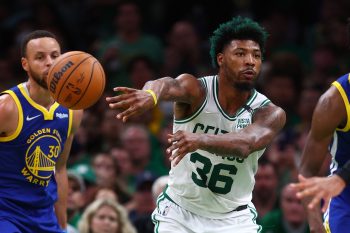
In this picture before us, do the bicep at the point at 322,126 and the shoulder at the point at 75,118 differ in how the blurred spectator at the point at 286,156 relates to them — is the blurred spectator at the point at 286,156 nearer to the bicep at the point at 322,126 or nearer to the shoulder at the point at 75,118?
the bicep at the point at 322,126

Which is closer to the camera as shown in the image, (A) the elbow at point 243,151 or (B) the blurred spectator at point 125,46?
(A) the elbow at point 243,151

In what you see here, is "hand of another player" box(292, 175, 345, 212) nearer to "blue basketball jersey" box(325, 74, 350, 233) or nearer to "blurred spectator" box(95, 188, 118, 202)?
"blue basketball jersey" box(325, 74, 350, 233)

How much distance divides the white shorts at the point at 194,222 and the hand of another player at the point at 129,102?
4.24 feet

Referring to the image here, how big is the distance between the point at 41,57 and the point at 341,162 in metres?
2.52

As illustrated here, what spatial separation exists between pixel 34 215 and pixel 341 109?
2.52 metres

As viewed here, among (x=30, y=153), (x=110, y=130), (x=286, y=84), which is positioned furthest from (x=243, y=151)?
(x=110, y=130)

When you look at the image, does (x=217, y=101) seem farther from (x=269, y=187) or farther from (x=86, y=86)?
(x=269, y=187)

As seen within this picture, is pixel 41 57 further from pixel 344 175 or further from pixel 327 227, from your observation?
pixel 344 175

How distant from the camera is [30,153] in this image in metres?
7.14

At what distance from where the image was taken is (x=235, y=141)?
261 inches

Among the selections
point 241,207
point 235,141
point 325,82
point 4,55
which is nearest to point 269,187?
point 325,82

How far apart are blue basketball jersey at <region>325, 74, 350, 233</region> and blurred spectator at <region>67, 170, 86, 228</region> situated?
3.53m

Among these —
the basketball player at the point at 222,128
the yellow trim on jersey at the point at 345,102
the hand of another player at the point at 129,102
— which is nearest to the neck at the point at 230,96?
the basketball player at the point at 222,128

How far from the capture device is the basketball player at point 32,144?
7.09 meters
